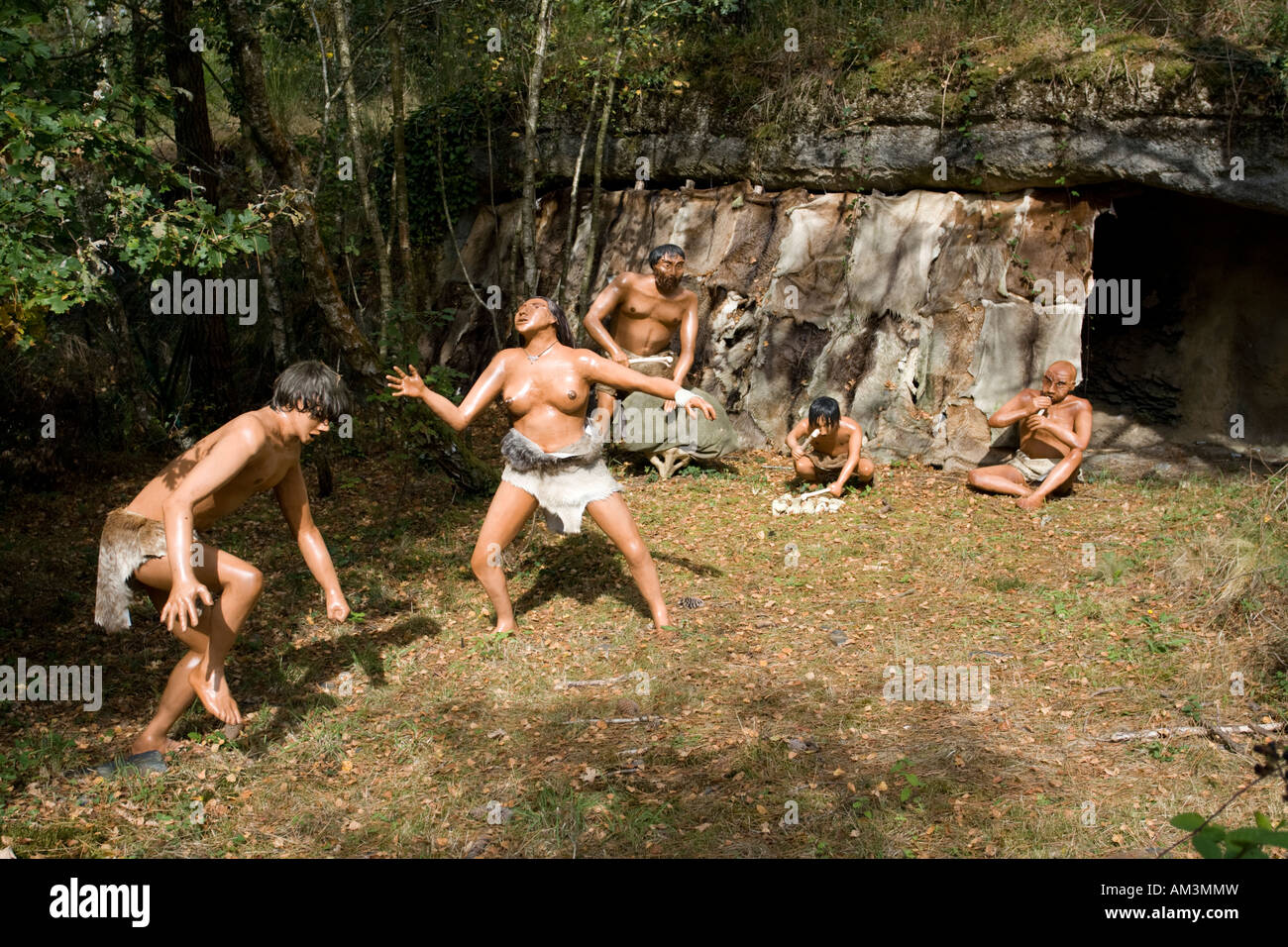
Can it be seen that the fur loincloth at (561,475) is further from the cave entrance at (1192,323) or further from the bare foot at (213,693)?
the cave entrance at (1192,323)

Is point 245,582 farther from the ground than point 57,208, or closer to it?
closer to it

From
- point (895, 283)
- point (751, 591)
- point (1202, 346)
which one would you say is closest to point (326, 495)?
point (751, 591)

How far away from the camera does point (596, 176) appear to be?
35.9ft

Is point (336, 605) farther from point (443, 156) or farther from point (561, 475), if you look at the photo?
point (443, 156)

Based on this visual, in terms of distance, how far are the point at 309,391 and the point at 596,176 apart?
6.63 meters

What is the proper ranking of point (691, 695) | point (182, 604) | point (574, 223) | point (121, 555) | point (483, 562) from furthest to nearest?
point (574, 223) → point (483, 562) → point (691, 695) → point (121, 555) → point (182, 604)

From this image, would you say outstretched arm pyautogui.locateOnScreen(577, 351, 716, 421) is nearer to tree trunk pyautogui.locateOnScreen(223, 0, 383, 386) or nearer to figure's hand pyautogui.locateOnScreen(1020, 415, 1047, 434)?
tree trunk pyautogui.locateOnScreen(223, 0, 383, 386)

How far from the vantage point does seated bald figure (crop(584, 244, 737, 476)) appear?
28.5 ft

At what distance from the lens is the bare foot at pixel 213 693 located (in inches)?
189

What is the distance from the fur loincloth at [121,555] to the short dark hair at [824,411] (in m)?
5.30

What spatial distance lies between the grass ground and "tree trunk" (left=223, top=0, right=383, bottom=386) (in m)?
1.51

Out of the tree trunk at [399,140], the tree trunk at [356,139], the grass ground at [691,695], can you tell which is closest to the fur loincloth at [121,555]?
the grass ground at [691,695]

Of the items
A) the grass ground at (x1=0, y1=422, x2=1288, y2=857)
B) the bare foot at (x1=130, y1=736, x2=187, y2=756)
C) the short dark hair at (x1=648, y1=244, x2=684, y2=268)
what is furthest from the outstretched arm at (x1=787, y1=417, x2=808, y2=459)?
the bare foot at (x1=130, y1=736, x2=187, y2=756)

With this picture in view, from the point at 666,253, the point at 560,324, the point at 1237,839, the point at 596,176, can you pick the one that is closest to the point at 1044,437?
the point at 666,253
